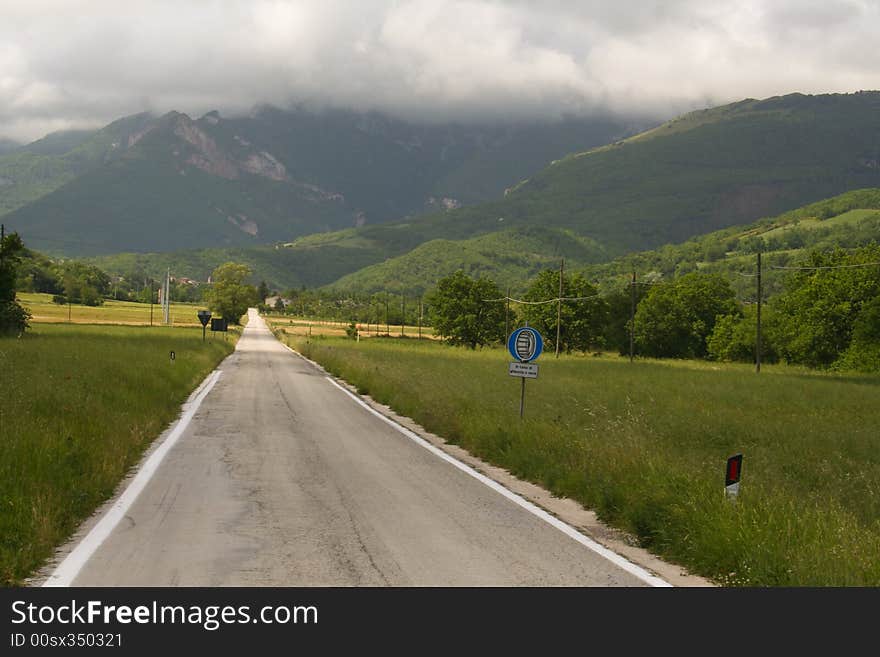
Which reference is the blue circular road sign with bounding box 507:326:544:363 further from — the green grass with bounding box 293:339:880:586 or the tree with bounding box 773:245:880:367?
the tree with bounding box 773:245:880:367

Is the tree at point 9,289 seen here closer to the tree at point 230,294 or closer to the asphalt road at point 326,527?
the asphalt road at point 326,527

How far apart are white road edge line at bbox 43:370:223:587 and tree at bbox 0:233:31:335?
47745 millimetres

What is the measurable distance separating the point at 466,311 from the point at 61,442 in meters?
98.1

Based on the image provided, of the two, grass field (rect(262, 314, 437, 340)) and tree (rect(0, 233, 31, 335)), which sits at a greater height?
tree (rect(0, 233, 31, 335))

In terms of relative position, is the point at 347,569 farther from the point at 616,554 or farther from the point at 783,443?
the point at 783,443

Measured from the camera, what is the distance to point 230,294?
166 m

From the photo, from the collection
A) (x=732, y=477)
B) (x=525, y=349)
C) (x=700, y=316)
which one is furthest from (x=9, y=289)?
(x=700, y=316)

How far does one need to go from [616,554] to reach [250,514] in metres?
4.00

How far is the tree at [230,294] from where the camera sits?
539ft

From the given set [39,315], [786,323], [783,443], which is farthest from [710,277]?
[783,443]

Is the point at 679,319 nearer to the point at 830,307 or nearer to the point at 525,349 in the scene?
the point at 830,307

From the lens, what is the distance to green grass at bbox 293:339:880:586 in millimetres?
7766

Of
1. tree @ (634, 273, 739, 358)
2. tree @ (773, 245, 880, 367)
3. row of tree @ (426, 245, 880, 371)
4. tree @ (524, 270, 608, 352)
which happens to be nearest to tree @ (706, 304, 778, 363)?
row of tree @ (426, 245, 880, 371)

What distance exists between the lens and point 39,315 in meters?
111
